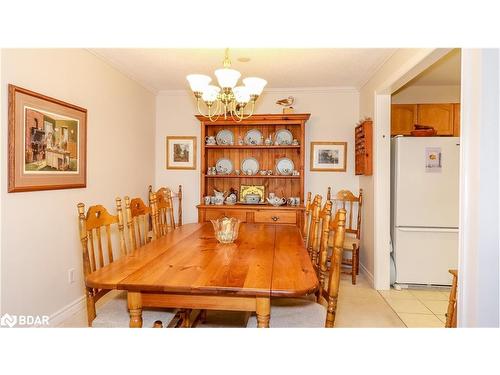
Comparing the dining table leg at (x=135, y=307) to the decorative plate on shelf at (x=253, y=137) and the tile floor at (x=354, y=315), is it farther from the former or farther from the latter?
the decorative plate on shelf at (x=253, y=137)

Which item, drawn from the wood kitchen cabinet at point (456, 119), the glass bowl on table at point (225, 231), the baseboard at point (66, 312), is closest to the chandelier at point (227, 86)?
the glass bowl on table at point (225, 231)

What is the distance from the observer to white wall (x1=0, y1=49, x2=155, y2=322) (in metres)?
2.00

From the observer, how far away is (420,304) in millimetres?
2928


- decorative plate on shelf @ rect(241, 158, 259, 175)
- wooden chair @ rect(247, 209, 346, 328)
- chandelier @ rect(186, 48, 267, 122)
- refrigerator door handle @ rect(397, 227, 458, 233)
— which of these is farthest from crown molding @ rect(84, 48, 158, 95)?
refrigerator door handle @ rect(397, 227, 458, 233)

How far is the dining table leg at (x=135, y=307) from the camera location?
1.35 metres

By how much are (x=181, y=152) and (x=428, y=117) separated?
3194 mm

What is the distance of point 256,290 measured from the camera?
1.25m

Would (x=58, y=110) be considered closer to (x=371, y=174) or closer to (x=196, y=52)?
(x=196, y=52)

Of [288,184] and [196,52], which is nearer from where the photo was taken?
[196,52]

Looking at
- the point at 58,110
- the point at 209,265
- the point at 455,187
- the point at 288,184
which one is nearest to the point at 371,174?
the point at 455,187

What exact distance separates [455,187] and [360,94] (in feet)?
5.20

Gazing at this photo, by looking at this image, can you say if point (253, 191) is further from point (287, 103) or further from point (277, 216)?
point (287, 103)
